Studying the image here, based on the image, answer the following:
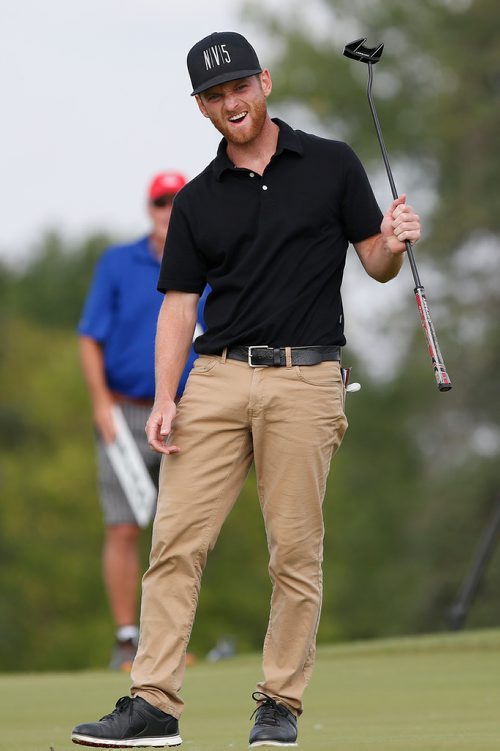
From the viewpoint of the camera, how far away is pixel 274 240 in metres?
5.04

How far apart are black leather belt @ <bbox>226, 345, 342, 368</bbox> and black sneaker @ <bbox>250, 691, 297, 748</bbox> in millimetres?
1016

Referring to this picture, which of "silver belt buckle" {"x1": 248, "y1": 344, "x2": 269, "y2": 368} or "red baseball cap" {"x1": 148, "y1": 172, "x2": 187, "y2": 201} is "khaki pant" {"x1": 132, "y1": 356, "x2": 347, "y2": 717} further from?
"red baseball cap" {"x1": 148, "y1": 172, "x2": 187, "y2": 201}

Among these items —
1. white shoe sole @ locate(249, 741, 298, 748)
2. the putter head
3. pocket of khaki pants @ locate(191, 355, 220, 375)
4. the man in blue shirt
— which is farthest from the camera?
the man in blue shirt

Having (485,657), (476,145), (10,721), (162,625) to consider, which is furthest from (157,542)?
(476,145)

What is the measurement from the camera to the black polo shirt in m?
5.05

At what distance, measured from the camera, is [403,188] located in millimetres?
30312

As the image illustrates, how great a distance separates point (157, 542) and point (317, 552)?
1.65 ft

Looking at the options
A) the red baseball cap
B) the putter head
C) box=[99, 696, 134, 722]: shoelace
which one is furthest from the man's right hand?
the red baseball cap

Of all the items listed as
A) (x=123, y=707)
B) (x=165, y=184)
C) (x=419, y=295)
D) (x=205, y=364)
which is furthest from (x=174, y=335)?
(x=165, y=184)

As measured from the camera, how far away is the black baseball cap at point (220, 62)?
506cm

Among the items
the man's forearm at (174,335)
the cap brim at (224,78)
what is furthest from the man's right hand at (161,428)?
the cap brim at (224,78)

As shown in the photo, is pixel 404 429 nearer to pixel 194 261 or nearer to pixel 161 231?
pixel 161 231

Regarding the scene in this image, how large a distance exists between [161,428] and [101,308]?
3.77m

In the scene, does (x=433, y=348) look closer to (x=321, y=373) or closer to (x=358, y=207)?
(x=321, y=373)
